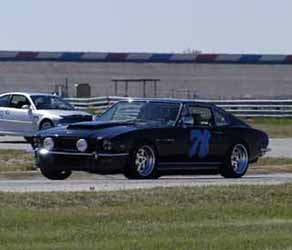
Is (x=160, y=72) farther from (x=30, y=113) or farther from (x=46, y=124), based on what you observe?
(x=46, y=124)

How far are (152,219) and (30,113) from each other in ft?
70.7

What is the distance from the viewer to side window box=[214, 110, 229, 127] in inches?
868

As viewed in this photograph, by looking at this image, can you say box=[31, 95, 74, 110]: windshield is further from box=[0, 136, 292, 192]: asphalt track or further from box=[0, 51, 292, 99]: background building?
box=[0, 51, 292, 99]: background building

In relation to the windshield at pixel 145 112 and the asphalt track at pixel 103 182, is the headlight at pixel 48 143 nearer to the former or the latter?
the asphalt track at pixel 103 182

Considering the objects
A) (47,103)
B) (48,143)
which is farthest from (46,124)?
(48,143)

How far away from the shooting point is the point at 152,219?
13.3m

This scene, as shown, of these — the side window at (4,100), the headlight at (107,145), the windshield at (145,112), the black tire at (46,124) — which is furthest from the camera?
the side window at (4,100)

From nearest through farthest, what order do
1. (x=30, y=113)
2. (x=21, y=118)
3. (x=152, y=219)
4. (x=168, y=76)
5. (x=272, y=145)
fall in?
(x=152, y=219) < (x=272, y=145) < (x=30, y=113) < (x=21, y=118) < (x=168, y=76)

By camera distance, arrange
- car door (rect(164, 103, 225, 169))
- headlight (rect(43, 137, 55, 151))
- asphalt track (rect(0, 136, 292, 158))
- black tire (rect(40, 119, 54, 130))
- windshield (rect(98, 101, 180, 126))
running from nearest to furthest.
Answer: headlight (rect(43, 137, 55, 151)), windshield (rect(98, 101, 180, 126)), car door (rect(164, 103, 225, 169)), asphalt track (rect(0, 136, 292, 158)), black tire (rect(40, 119, 54, 130))

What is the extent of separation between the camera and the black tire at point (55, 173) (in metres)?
20.8

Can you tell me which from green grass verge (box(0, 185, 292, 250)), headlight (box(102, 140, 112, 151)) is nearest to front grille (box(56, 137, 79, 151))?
headlight (box(102, 140, 112, 151))

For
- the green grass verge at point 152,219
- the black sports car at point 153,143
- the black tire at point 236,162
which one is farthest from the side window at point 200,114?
the green grass verge at point 152,219

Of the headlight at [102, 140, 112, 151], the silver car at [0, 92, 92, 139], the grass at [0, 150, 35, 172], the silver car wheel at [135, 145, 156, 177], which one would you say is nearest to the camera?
the headlight at [102, 140, 112, 151]

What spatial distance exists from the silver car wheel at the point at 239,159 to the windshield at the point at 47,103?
44.2ft
